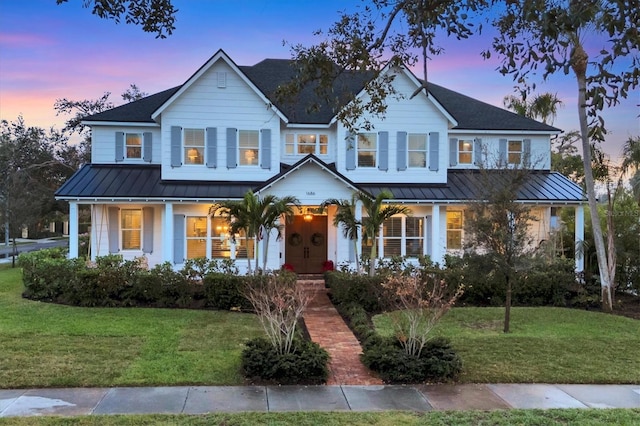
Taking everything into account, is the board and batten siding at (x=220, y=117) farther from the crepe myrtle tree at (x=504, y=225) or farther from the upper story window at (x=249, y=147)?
the crepe myrtle tree at (x=504, y=225)

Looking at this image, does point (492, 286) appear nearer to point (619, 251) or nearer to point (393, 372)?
point (619, 251)

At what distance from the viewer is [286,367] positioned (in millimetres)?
7273

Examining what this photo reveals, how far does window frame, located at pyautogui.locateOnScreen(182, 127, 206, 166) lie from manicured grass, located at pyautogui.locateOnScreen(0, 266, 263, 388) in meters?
7.49

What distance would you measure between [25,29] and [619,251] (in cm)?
1652

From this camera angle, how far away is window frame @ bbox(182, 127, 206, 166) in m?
18.5

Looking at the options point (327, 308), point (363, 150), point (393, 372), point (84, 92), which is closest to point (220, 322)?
point (327, 308)

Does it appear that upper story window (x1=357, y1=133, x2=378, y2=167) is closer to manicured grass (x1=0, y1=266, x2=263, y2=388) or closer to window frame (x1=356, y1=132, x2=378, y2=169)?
window frame (x1=356, y1=132, x2=378, y2=169)

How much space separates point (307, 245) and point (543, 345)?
11.2m

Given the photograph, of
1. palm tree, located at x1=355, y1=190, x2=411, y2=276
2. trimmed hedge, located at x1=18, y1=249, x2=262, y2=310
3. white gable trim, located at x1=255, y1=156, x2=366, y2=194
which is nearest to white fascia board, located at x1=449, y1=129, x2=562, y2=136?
white gable trim, located at x1=255, y1=156, x2=366, y2=194

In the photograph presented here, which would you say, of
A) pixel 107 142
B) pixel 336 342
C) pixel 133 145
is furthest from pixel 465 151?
pixel 107 142

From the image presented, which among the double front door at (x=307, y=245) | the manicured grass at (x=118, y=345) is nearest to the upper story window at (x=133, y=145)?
the double front door at (x=307, y=245)

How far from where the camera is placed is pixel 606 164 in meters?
18.1

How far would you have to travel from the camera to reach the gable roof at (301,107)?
18.5 meters

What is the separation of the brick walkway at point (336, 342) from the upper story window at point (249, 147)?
240 inches
